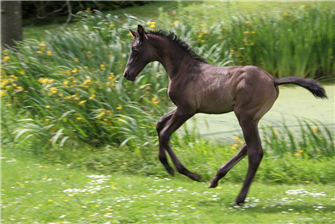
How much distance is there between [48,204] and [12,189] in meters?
0.82

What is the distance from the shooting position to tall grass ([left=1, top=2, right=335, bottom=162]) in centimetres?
694

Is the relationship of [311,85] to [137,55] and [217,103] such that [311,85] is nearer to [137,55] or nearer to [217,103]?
[217,103]

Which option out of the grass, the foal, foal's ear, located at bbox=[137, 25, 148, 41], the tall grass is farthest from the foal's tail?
the tall grass

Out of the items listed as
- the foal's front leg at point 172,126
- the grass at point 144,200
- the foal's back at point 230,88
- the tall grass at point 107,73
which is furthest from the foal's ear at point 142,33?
the tall grass at point 107,73

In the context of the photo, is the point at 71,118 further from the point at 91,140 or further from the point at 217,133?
the point at 217,133

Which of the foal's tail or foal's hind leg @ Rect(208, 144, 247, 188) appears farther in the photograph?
foal's hind leg @ Rect(208, 144, 247, 188)

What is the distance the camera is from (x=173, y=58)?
4598 millimetres

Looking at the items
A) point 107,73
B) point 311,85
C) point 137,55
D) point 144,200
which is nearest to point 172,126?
point 137,55

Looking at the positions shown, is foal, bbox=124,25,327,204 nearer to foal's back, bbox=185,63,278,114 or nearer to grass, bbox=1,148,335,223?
foal's back, bbox=185,63,278,114

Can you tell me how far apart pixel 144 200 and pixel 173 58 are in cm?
173

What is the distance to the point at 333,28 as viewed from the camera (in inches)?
374

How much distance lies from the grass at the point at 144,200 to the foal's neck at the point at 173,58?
1504 mm

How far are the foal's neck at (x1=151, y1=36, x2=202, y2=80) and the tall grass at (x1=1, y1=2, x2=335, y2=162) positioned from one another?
2138 mm

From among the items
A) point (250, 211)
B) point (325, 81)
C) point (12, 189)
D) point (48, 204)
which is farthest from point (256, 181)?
point (325, 81)
